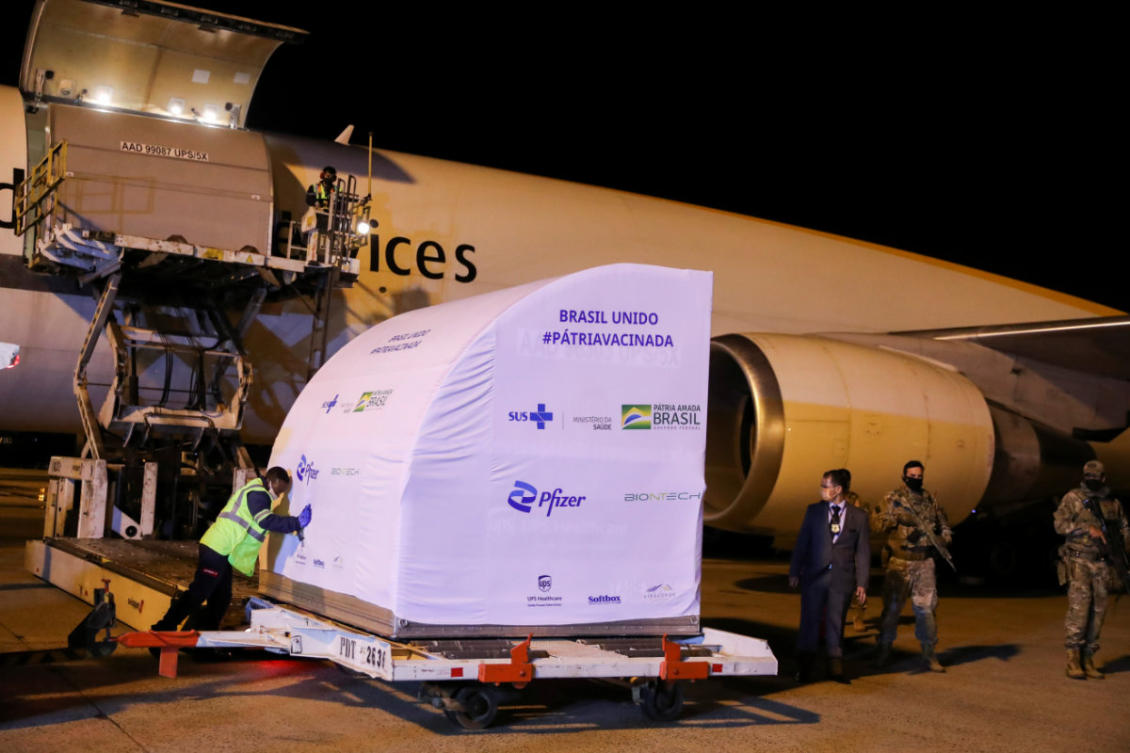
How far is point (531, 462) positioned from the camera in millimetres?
5426

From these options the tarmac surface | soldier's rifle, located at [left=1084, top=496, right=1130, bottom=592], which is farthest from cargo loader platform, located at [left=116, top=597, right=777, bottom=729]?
soldier's rifle, located at [left=1084, top=496, right=1130, bottom=592]

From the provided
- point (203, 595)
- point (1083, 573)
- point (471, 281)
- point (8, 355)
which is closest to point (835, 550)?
point (1083, 573)

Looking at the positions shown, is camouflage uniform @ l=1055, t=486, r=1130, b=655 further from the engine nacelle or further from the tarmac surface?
the engine nacelle

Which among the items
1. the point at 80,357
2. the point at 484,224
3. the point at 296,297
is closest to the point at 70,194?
the point at 80,357

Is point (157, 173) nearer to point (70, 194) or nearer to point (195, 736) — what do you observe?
point (70, 194)

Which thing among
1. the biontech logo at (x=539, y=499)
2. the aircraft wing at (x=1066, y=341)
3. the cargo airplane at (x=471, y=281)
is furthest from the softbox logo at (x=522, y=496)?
the aircraft wing at (x=1066, y=341)

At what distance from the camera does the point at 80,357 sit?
9570mm

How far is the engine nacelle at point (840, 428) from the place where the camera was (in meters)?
10.1

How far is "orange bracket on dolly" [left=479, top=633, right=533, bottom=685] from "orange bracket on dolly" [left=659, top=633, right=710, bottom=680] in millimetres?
696

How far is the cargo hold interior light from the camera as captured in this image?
916 centimetres

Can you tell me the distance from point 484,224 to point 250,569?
5951 millimetres

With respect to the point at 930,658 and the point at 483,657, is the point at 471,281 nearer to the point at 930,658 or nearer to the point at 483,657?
the point at 930,658

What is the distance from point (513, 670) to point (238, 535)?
6.80 ft

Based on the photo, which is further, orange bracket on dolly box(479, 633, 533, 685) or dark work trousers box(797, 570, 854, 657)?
dark work trousers box(797, 570, 854, 657)
